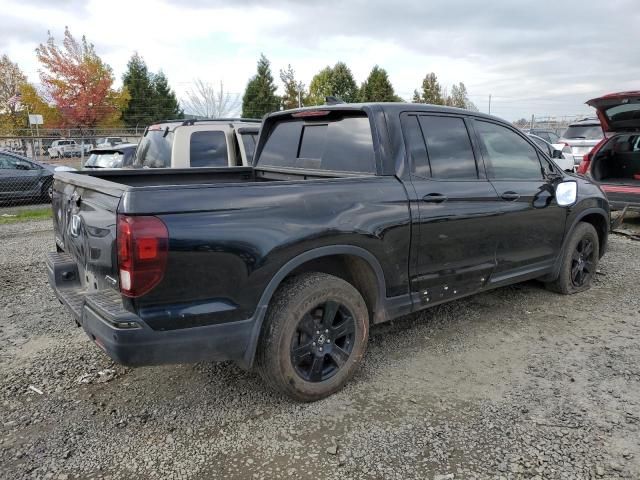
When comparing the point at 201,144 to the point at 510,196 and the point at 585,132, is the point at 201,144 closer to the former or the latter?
the point at 510,196

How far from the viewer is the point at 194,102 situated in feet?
132

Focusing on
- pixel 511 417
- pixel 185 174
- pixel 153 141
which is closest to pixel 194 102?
pixel 153 141

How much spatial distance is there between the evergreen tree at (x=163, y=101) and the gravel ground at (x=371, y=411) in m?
39.3

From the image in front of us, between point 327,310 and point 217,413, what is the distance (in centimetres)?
92

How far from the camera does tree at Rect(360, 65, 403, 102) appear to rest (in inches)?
1596

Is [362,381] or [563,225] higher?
[563,225]

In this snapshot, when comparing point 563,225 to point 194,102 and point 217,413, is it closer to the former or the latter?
point 217,413

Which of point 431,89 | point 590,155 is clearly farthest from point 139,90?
point 590,155

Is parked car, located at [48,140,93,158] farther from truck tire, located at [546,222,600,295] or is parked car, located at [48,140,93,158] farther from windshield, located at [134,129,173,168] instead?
truck tire, located at [546,222,600,295]

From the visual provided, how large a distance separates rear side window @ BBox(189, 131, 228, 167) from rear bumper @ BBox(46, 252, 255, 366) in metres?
4.66

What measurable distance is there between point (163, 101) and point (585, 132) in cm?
3430

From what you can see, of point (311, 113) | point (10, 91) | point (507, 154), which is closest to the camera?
point (311, 113)

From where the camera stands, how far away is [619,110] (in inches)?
295

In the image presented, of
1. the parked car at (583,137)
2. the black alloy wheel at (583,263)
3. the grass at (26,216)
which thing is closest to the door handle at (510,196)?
the black alloy wheel at (583,263)
